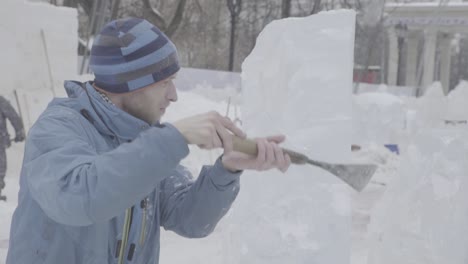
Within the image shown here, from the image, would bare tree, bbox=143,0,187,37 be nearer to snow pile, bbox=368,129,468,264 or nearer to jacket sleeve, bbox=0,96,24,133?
jacket sleeve, bbox=0,96,24,133

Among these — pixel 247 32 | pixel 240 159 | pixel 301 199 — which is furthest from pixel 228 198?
pixel 247 32

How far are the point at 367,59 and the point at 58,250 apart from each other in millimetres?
25867

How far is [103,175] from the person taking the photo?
128 cm

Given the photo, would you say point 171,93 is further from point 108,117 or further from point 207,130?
point 207,130

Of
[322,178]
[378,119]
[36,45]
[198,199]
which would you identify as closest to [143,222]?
[198,199]

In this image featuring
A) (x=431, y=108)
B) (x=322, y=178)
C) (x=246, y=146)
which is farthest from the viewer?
(x=431, y=108)

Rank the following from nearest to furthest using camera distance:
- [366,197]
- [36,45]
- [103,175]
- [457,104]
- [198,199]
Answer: [103,175]
[198,199]
[366,197]
[36,45]
[457,104]

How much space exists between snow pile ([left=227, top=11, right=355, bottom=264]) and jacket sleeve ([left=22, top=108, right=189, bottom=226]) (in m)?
2.41

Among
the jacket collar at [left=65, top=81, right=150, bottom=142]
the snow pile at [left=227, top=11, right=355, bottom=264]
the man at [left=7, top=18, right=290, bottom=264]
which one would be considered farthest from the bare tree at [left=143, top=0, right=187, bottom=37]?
the jacket collar at [left=65, top=81, right=150, bottom=142]

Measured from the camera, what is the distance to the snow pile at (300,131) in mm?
3705

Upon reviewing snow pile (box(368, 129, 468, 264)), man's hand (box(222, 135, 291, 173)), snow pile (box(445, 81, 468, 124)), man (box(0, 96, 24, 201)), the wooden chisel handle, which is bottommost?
snow pile (box(445, 81, 468, 124))

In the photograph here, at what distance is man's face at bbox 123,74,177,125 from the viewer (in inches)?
65.0

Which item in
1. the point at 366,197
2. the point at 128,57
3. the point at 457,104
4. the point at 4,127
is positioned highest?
the point at 128,57

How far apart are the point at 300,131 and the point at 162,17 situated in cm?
1841
